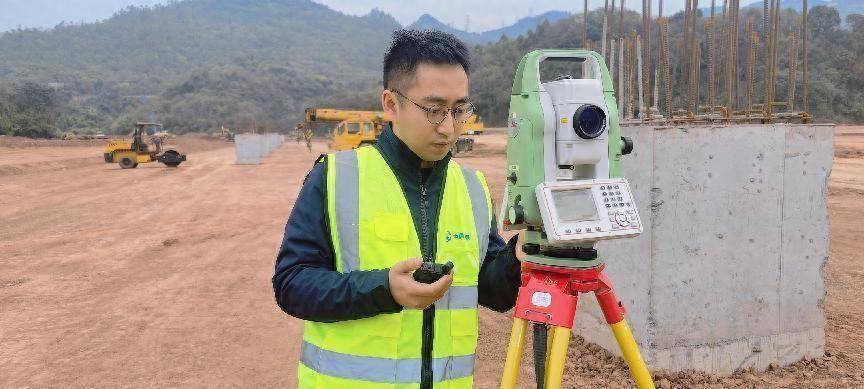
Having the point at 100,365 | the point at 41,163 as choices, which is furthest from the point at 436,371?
the point at 41,163

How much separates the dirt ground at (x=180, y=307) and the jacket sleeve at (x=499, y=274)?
5.44 feet

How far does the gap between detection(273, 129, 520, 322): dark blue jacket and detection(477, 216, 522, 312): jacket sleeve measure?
281mm

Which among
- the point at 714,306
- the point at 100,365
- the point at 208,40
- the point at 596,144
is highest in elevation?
the point at 208,40

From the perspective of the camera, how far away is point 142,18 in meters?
164

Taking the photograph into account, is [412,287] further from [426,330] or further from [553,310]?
[553,310]

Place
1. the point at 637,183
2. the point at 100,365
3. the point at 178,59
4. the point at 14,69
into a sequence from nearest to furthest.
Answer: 1. the point at 637,183
2. the point at 100,365
3. the point at 14,69
4. the point at 178,59

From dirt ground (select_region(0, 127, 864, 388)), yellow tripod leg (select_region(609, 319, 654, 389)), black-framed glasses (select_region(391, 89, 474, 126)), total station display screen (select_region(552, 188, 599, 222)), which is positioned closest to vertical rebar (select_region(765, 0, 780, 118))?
dirt ground (select_region(0, 127, 864, 388))

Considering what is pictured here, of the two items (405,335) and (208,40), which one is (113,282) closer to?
(405,335)

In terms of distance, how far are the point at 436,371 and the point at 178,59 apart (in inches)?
6014

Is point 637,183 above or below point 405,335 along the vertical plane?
above

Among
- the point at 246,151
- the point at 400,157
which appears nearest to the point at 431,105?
the point at 400,157

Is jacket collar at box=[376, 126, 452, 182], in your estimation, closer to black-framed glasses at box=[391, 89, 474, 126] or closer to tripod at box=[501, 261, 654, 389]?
black-framed glasses at box=[391, 89, 474, 126]

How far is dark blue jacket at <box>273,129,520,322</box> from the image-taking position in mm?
1096

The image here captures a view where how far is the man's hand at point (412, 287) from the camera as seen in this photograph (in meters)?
1.01
